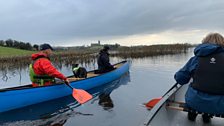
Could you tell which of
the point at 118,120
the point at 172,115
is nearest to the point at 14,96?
the point at 118,120

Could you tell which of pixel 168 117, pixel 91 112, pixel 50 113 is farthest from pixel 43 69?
pixel 168 117

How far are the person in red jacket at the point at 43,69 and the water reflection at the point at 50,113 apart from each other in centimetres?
76

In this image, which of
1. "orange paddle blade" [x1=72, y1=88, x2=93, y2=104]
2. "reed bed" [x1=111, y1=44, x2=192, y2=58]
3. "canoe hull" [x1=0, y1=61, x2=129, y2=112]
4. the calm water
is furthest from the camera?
"reed bed" [x1=111, y1=44, x2=192, y2=58]

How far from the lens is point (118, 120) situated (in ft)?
21.1

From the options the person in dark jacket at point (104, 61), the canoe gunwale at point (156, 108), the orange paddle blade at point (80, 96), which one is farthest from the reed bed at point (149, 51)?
the canoe gunwale at point (156, 108)

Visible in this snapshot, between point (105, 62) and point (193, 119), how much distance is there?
8.17 m

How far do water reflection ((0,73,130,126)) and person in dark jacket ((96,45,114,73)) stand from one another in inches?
115

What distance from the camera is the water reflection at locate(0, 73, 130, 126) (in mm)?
6414

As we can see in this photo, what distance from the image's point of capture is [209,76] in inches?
131

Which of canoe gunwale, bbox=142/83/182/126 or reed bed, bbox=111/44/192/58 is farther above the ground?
reed bed, bbox=111/44/192/58

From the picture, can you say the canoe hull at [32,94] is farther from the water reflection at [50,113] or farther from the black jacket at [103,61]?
the black jacket at [103,61]

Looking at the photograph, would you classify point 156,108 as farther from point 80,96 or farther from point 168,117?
point 80,96

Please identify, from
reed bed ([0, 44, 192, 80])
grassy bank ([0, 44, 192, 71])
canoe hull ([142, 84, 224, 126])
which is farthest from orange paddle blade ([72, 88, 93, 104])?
grassy bank ([0, 44, 192, 71])

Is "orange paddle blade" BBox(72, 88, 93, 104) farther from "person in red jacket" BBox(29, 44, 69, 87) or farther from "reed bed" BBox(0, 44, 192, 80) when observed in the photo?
"reed bed" BBox(0, 44, 192, 80)
